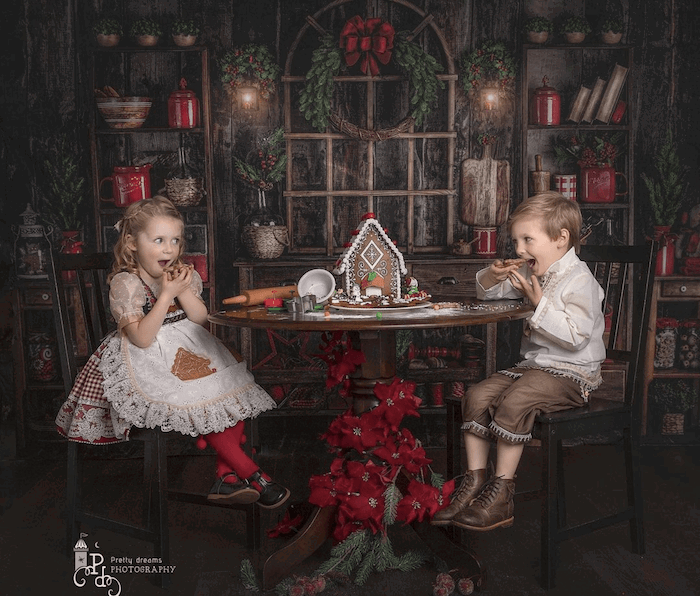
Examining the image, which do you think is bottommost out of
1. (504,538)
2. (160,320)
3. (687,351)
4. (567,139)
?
(504,538)

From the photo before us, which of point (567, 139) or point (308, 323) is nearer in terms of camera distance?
point (308, 323)

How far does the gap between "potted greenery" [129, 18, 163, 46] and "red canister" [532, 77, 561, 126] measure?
7.16ft

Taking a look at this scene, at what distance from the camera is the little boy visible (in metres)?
3.12

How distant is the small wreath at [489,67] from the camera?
16.8 ft

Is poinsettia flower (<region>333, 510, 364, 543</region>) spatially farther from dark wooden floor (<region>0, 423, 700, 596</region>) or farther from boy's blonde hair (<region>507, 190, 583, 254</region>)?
boy's blonde hair (<region>507, 190, 583, 254</region>)

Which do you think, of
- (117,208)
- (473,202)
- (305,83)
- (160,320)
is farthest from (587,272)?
(117,208)

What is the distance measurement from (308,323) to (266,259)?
7.44 feet

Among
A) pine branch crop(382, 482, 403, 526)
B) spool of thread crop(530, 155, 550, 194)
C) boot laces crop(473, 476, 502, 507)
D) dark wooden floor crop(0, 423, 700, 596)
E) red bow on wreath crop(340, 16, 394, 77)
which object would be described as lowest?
dark wooden floor crop(0, 423, 700, 596)

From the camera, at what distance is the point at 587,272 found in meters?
3.31

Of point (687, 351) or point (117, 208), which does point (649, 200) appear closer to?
point (687, 351)

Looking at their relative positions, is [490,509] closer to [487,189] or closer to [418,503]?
[418,503]

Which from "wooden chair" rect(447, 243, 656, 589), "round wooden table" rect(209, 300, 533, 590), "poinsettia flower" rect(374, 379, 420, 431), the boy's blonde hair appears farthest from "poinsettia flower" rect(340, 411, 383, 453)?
the boy's blonde hair
